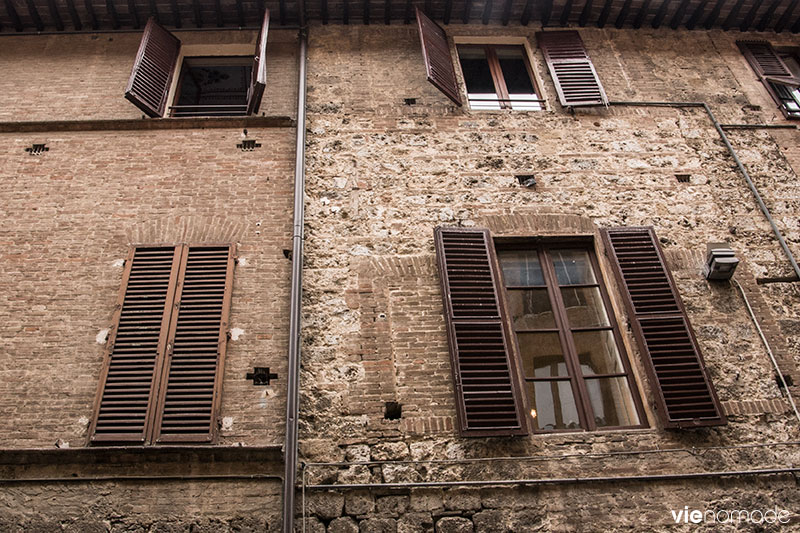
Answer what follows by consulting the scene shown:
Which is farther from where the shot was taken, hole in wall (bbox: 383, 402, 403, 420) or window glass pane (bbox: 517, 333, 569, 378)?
window glass pane (bbox: 517, 333, 569, 378)

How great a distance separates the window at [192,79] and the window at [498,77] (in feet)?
8.50

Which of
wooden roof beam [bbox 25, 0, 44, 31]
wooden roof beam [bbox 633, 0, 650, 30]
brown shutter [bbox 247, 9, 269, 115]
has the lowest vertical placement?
brown shutter [bbox 247, 9, 269, 115]

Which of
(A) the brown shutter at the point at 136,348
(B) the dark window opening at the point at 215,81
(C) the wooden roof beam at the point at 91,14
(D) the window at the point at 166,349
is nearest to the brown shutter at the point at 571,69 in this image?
(B) the dark window opening at the point at 215,81

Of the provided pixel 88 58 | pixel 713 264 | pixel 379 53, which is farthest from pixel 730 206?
pixel 88 58

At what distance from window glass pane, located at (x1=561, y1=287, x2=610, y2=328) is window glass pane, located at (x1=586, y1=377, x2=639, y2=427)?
56cm

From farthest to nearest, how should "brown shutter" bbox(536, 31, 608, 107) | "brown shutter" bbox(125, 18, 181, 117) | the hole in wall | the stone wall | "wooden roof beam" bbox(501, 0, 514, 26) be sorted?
1. "wooden roof beam" bbox(501, 0, 514, 26)
2. "brown shutter" bbox(536, 31, 608, 107)
3. "brown shutter" bbox(125, 18, 181, 117)
4. the hole in wall
5. the stone wall

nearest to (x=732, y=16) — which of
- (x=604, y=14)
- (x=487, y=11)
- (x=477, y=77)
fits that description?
(x=604, y=14)

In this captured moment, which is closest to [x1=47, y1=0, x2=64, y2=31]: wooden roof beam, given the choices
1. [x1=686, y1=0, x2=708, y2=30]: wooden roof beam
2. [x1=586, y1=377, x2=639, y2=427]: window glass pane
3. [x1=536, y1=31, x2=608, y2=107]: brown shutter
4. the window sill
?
the window sill

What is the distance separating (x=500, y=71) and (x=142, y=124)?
4.45m

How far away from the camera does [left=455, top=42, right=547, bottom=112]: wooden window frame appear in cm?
747

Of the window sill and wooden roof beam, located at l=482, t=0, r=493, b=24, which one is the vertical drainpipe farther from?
wooden roof beam, located at l=482, t=0, r=493, b=24

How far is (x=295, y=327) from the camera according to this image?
16.9ft

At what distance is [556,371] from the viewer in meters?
5.23

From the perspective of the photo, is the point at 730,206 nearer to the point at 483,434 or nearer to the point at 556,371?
the point at 556,371
